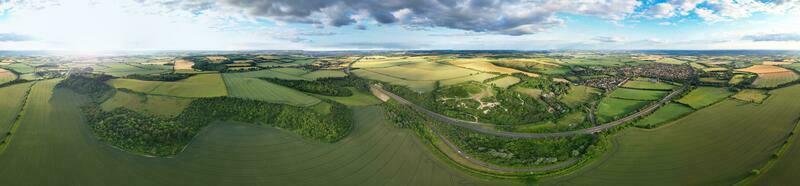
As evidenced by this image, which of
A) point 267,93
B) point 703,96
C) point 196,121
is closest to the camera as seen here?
point 196,121

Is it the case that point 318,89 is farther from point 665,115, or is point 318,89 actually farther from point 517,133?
point 665,115

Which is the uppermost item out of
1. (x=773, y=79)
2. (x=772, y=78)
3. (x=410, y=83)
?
(x=772, y=78)

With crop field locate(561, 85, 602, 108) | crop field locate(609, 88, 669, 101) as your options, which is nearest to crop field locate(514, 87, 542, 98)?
crop field locate(561, 85, 602, 108)

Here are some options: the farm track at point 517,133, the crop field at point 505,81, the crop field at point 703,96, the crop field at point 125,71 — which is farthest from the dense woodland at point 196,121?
the crop field at point 703,96

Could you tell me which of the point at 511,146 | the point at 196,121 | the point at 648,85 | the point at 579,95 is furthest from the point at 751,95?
the point at 196,121

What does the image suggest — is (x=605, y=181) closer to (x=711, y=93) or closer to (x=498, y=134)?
(x=498, y=134)

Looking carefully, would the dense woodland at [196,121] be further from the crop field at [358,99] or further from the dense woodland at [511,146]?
the dense woodland at [511,146]
